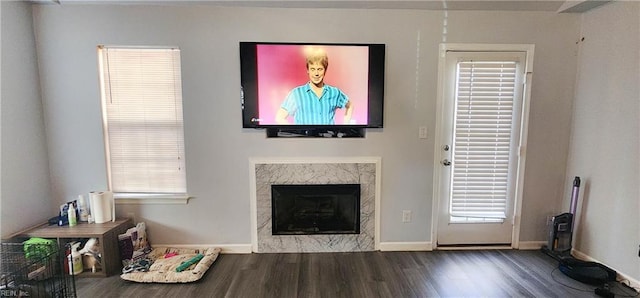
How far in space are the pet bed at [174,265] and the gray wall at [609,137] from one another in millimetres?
3495

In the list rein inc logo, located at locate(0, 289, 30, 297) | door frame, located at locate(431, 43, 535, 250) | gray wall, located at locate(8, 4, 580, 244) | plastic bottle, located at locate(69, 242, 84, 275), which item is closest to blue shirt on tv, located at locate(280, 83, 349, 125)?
gray wall, located at locate(8, 4, 580, 244)

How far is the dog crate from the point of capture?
6.81ft

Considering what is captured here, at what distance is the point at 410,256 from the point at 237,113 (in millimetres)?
2165

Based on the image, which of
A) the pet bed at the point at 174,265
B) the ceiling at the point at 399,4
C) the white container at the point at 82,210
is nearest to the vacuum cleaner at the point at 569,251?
the ceiling at the point at 399,4

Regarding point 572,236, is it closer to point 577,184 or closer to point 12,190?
point 577,184

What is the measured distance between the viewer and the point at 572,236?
2830 mm

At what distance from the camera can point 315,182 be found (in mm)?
2867

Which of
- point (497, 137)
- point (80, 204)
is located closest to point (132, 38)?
point (80, 204)

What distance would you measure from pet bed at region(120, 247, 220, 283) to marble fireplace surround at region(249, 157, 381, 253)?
0.48 meters

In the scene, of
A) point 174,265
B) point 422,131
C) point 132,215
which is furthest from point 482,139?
point 132,215

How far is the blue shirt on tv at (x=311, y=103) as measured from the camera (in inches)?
107

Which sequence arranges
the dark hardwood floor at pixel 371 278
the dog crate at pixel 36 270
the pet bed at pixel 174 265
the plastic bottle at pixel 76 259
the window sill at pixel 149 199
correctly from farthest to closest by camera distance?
the window sill at pixel 149 199 → the plastic bottle at pixel 76 259 → the pet bed at pixel 174 265 → the dark hardwood floor at pixel 371 278 → the dog crate at pixel 36 270

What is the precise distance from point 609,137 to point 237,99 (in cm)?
329

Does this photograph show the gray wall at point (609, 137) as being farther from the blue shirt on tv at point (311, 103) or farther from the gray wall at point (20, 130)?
the gray wall at point (20, 130)
